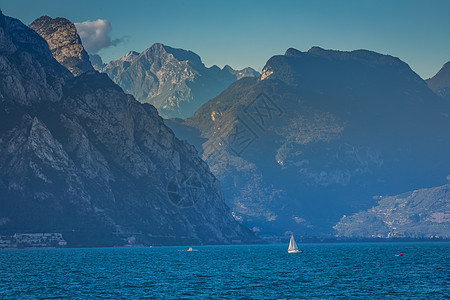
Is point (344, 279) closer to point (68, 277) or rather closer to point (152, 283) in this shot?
point (152, 283)

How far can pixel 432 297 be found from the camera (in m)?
140

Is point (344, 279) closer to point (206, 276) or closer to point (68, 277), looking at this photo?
point (206, 276)

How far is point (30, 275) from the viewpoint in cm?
18612

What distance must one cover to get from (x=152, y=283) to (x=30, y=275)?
132 ft

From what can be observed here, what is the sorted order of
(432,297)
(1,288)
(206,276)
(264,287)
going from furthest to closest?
1. (206,276)
2. (264,287)
3. (1,288)
4. (432,297)

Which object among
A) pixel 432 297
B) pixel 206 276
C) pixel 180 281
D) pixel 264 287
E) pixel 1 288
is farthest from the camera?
pixel 206 276

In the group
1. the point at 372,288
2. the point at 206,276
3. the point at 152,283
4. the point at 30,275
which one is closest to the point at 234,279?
the point at 206,276

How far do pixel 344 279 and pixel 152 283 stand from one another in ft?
175

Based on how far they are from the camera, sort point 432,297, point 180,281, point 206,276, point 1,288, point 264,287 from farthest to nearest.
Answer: point 206,276 → point 180,281 → point 264,287 → point 1,288 → point 432,297

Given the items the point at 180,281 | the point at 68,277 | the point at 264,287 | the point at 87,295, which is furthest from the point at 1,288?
the point at 264,287

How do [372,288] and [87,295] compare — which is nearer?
[87,295]

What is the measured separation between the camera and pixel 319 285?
543 feet

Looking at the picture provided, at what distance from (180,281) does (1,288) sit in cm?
4778

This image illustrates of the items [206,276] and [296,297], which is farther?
[206,276]
